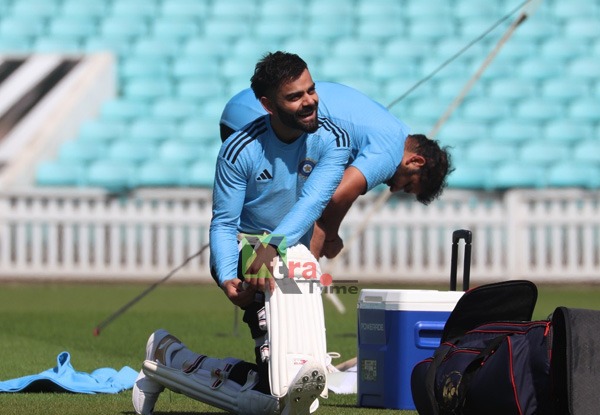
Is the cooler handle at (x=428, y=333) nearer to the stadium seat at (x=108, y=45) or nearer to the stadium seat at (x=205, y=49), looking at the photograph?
the stadium seat at (x=205, y=49)

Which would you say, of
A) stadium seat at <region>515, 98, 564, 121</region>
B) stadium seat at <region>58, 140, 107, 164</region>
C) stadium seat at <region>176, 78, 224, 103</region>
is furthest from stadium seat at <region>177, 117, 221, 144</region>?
stadium seat at <region>515, 98, 564, 121</region>

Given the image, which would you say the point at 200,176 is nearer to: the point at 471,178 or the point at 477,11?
the point at 471,178

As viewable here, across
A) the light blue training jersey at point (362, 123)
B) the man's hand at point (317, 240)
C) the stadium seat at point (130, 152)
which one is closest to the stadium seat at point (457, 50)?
the stadium seat at point (130, 152)

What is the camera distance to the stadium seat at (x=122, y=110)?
16.6 meters

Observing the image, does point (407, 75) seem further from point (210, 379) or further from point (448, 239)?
point (210, 379)

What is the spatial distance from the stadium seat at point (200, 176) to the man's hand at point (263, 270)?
10.5 m

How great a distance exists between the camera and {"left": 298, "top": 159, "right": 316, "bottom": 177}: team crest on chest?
4770 mm

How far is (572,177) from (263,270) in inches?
439

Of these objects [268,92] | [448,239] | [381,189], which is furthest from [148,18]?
[268,92]

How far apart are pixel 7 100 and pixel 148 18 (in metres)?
2.54

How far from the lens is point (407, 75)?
17.0 m

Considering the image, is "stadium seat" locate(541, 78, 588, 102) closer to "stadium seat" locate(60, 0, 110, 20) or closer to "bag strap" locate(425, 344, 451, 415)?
"stadium seat" locate(60, 0, 110, 20)

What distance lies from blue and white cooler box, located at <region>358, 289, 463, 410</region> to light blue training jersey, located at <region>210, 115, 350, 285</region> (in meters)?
0.68

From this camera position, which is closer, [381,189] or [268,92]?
[268,92]
